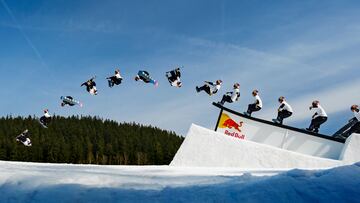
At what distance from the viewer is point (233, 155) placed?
15414 mm

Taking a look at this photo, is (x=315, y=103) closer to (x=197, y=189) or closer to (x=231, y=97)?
(x=231, y=97)

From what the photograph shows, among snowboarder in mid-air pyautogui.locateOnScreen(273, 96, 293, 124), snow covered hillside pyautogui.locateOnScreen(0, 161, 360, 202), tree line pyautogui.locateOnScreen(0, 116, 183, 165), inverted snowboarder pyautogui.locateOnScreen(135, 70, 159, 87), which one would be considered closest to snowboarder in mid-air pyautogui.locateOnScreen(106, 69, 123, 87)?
inverted snowboarder pyautogui.locateOnScreen(135, 70, 159, 87)

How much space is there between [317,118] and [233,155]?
4265 mm

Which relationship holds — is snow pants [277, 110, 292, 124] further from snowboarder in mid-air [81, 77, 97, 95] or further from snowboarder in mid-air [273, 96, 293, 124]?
snowboarder in mid-air [81, 77, 97, 95]

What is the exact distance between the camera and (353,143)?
52.5ft

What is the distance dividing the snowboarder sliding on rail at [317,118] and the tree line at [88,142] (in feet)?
253

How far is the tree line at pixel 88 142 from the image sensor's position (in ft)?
302

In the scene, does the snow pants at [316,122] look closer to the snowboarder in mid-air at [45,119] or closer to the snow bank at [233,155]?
the snow bank at [233,155]

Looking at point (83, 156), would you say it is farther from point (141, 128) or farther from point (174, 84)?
point (174, 84)

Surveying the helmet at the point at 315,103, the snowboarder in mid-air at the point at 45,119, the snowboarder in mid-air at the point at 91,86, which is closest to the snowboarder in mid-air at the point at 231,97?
the helmet at the point at 315,103

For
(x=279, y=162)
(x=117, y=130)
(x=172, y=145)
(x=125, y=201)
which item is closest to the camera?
(x=125, y=201)

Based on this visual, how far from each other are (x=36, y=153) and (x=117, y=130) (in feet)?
129

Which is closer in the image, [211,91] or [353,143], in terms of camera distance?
[353,143]

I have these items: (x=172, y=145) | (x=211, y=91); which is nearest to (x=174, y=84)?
(x=211, y=91)
